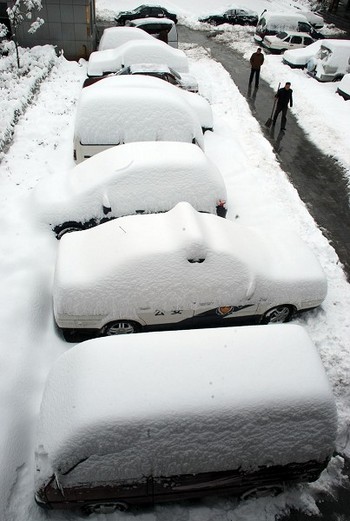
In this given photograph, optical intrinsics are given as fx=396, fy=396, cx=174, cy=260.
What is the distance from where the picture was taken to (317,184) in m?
10.5

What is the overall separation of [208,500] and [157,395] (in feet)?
5.40

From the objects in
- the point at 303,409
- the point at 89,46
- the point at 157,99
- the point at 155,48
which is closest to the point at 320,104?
the point at 155,48

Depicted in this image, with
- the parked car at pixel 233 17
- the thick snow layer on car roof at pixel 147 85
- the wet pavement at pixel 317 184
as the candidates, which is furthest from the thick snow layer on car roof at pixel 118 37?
the parked car at pixel 233 17

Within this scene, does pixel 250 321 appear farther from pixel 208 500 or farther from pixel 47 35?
pixel 47 35

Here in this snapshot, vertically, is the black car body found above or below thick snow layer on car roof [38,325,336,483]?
above

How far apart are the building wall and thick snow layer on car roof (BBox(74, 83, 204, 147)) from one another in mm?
9658

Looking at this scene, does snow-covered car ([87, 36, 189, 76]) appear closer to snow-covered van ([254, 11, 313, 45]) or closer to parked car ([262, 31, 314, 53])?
parked car ([262, 31, 314, 53])

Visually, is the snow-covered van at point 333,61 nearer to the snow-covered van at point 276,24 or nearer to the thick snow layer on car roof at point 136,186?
the snow-covered van at point 276,24

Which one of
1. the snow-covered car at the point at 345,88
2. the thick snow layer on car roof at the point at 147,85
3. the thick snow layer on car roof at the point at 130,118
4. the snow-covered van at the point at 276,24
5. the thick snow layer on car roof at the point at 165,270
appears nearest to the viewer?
the thick snow layer on car roof at the point at 165,270

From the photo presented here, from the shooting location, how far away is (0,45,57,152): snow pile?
36.3 feet

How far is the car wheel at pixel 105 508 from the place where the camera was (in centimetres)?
393

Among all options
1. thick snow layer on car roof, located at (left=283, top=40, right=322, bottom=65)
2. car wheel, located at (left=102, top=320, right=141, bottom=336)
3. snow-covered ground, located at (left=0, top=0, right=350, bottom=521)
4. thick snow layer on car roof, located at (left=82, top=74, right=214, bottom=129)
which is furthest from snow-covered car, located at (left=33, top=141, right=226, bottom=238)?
thick snow layer on car roof, located at (left=283, top=40, right=322, bottom=65)

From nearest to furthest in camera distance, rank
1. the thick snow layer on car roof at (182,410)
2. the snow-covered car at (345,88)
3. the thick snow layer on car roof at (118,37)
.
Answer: the thick snow layer on car roof at (182,410), the snow-covered car at (345,88), the thick snow layer on car roof at (118,37)

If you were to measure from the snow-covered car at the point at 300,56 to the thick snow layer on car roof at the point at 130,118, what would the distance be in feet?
42.1
